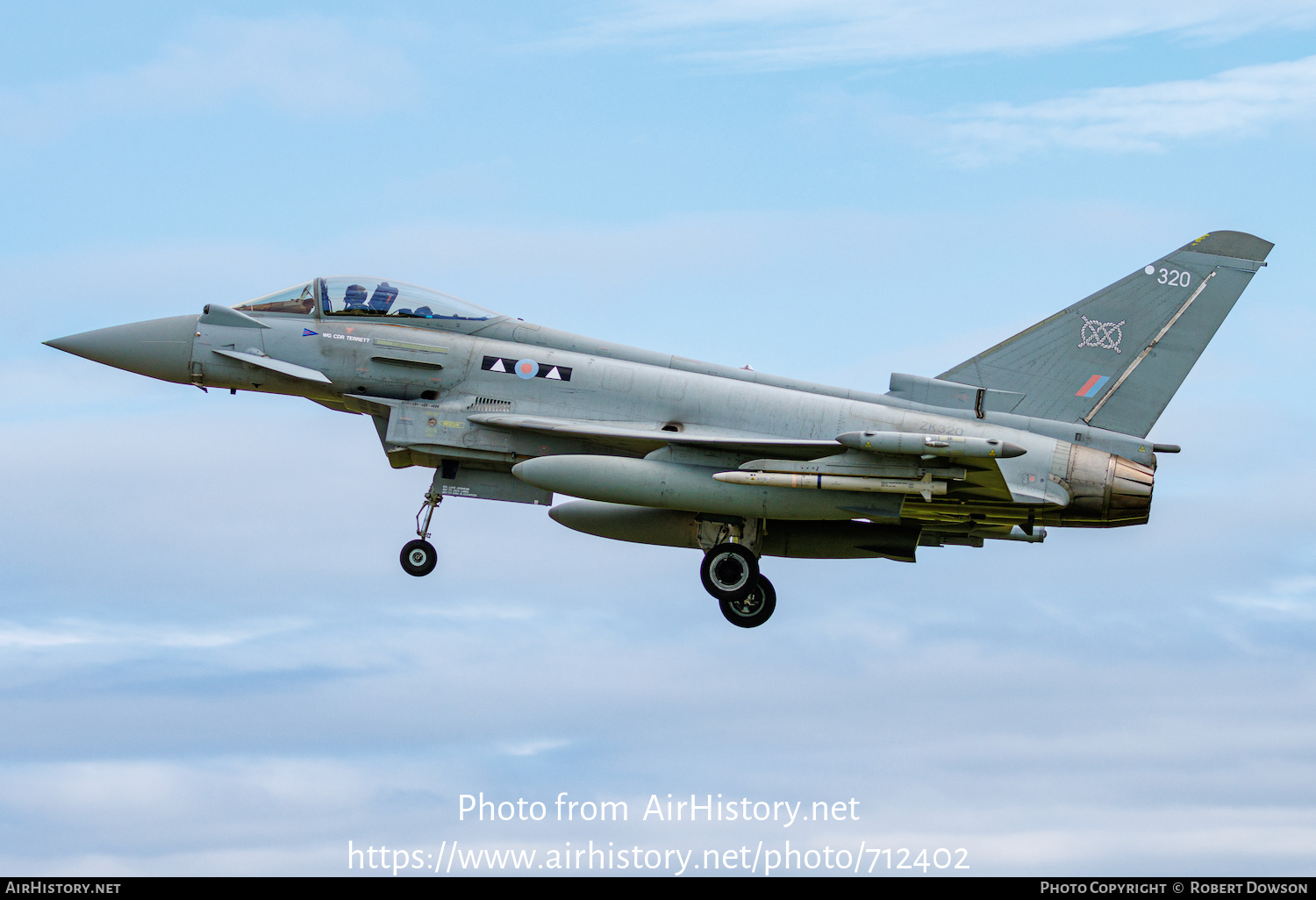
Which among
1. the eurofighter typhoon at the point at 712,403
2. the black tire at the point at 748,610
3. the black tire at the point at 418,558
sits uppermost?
the eurofighter typhoon at the point at 712,403

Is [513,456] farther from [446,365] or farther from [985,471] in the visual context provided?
[985,471]

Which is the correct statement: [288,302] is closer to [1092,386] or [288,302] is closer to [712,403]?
[712,403]

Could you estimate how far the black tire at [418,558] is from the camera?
2016cm

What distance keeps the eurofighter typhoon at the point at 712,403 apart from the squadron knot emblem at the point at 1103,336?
0.08 ft

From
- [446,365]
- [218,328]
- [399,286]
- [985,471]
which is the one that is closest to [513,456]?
[446,365]

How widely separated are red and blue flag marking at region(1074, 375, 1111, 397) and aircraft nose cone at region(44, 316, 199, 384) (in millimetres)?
11533

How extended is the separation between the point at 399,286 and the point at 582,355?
2663 mm

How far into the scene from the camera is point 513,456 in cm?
1970

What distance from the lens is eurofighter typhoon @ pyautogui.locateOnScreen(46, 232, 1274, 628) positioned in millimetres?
18734

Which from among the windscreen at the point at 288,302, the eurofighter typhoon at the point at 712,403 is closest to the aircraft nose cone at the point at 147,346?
the eurofighter typhoon at the point at 712,403

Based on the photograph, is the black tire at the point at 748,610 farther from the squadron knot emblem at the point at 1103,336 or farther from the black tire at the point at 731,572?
the squadron knot emblem at the point at 1103,336

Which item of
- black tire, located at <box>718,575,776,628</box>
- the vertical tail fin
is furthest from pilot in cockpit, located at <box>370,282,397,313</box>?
the vertical tail fin

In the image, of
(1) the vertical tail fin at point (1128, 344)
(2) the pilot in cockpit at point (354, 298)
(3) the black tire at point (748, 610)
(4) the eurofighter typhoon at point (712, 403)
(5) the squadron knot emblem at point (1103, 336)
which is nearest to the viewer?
(4) the eurofighter typhoon at point (712, 403)

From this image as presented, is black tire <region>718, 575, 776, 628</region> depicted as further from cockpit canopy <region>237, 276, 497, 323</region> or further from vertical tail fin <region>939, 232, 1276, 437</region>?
Result: cockpit canopy <region>237, 276, 497, 323</region>
